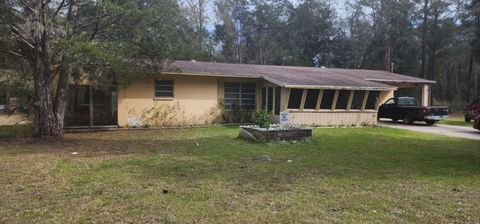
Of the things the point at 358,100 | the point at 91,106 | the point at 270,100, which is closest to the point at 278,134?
the point at 270,100

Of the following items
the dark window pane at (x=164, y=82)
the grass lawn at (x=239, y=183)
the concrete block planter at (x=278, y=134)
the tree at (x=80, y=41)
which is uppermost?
the tree at (x=80, y=41)

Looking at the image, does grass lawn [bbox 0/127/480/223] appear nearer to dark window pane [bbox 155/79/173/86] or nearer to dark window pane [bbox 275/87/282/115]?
dark window pane [bbox 275/87/282/115]

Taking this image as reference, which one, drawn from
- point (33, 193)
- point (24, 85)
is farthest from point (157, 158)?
point (24, 85)

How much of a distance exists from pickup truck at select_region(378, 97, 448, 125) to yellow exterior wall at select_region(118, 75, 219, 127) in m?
10.2

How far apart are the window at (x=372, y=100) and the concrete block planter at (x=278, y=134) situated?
27.4 feet

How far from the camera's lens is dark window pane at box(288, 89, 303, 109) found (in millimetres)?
19297

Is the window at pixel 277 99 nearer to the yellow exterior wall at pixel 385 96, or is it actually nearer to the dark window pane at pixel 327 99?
the dark window pane at pixel 327 99

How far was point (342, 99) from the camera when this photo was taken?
20.3 metres

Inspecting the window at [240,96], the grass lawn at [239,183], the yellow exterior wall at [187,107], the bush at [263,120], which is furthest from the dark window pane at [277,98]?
the grass lawn at [239,183]

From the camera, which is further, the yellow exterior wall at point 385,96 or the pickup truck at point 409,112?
the yellow exterior wall at point 385,96

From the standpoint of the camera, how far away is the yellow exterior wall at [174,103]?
19.0 metres

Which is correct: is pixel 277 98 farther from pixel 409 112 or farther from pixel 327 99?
pixel 409 112

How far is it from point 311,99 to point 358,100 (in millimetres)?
2715

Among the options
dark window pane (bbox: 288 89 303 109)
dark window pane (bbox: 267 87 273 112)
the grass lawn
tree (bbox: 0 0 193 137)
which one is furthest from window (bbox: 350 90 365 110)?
tree (bbox: 0 0 193 137)
